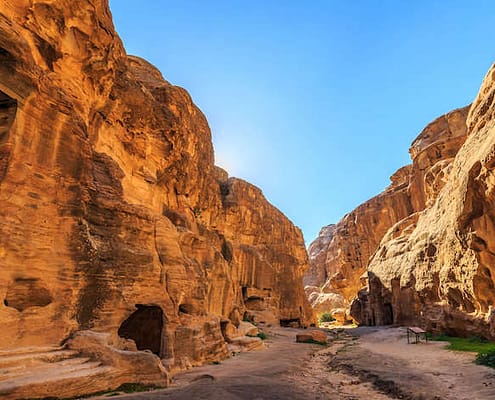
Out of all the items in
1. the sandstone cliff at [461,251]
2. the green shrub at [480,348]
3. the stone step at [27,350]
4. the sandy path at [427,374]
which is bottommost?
the sandy path at [427,374]

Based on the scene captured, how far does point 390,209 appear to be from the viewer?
65.1 meters

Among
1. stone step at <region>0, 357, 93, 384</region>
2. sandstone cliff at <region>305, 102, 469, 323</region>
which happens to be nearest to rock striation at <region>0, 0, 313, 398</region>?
stone step at <region>0, 357, 93, 384</region>

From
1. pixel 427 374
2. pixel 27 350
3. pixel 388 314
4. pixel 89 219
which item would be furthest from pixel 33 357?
pixel 388 314

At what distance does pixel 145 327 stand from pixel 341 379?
26.9 ft

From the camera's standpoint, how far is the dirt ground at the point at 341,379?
24.3ft

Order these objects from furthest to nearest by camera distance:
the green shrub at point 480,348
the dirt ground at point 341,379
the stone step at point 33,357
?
1. the green shrub at point 480,348
2. the dirt ground at point 341,379
3. the stone step at point 33,357

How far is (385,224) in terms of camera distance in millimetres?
66250

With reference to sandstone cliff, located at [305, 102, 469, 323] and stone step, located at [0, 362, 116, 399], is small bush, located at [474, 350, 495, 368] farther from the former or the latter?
sandstone cliff, located at [305, 102, 469, 323]

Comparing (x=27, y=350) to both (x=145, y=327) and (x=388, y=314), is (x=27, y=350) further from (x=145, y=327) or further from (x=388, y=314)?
(x=388, y=314)

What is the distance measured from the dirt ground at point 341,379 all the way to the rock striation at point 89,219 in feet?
5.48

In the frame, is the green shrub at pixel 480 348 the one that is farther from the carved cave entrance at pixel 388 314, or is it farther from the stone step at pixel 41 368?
the carved cave entrance at pixel 388 314

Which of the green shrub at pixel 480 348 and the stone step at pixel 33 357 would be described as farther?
the green shrub at pixel 480 348

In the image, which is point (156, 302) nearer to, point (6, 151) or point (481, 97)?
point (6, 151)

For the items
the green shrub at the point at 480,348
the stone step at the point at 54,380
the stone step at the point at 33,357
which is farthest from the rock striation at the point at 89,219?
the green shrub at the point at 480,348
